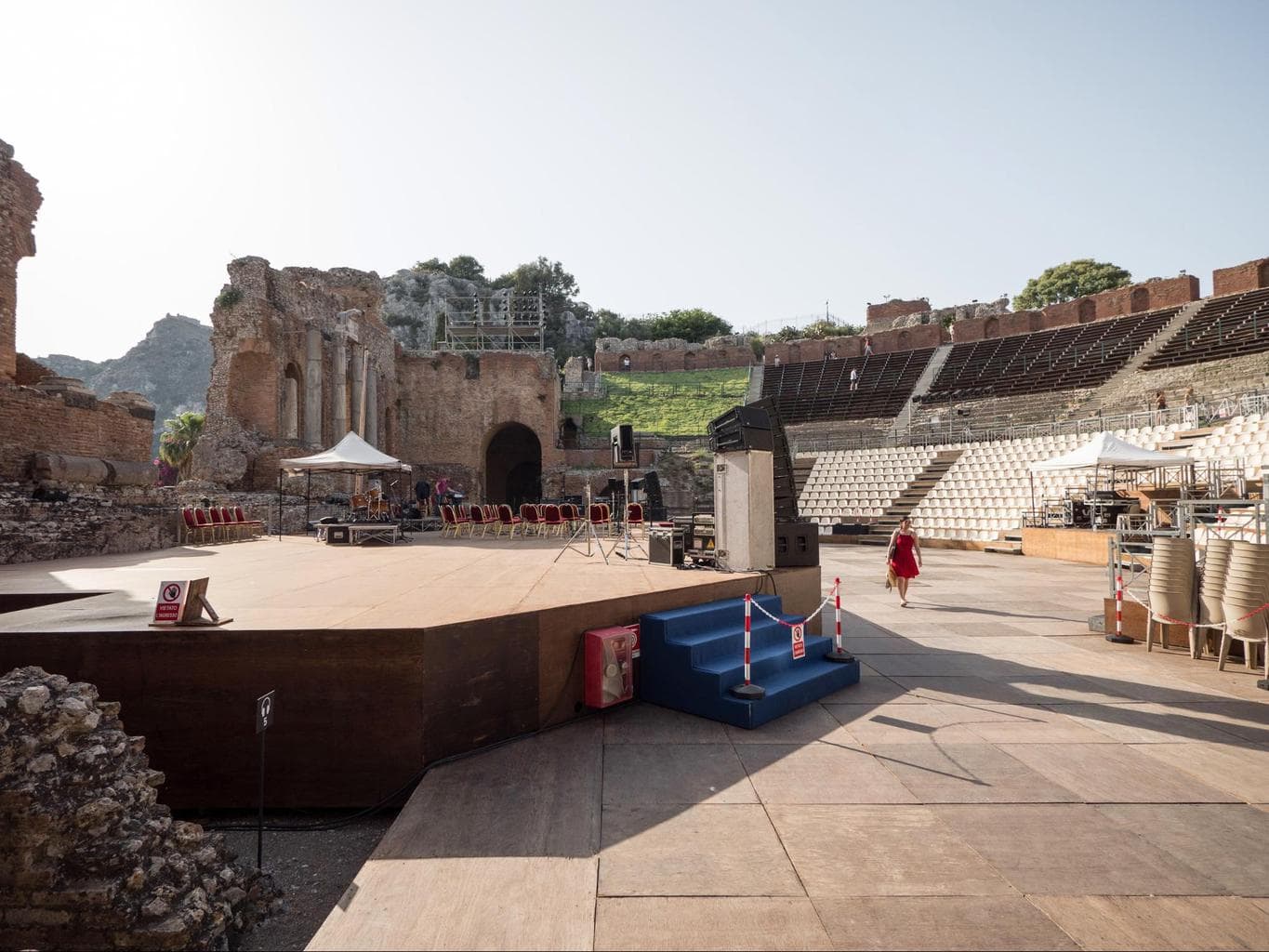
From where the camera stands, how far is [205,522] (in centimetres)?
1305

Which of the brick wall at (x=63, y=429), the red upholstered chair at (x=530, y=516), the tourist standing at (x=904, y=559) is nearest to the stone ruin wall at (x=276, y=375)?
the brick wall at (x=63, y=429)

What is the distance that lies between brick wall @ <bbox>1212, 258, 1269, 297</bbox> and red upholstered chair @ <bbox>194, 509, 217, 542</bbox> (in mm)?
48507

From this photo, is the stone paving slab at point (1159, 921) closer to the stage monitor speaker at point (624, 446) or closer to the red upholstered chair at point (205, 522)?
the stage monitor speaker at point (624, 446)

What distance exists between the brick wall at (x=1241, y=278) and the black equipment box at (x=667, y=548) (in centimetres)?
4340

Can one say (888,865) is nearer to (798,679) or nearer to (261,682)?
(798,679)

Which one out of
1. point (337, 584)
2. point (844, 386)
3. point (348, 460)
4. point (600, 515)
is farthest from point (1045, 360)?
point (337, 584)

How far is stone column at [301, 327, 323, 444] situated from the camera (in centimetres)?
2273

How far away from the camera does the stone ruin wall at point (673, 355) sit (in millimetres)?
54125

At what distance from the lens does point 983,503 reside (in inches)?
826

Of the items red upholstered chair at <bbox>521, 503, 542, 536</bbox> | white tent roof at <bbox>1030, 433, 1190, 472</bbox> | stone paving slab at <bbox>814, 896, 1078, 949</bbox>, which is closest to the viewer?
stone paving slab at <bbox>814, 896, 1078, 949</bbox>

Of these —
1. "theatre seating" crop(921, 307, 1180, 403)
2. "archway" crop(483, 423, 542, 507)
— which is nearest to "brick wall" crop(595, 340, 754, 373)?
"theatre seating" crop(921, 307, 1180, 403)

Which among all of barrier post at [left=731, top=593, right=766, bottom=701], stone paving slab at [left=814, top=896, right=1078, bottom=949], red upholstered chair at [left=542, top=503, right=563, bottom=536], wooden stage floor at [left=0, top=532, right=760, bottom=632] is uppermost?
red upholstered chair at [left=542, top=503, right=563, bottom=536]

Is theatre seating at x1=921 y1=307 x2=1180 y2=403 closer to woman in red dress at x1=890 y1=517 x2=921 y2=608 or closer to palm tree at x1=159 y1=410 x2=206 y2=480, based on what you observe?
woman in red dress at x1=890 y1=517 x2=921 y2=608

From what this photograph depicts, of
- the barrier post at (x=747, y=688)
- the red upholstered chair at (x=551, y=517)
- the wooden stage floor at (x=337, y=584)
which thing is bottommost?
the barrier post at (x=747, y=688)
